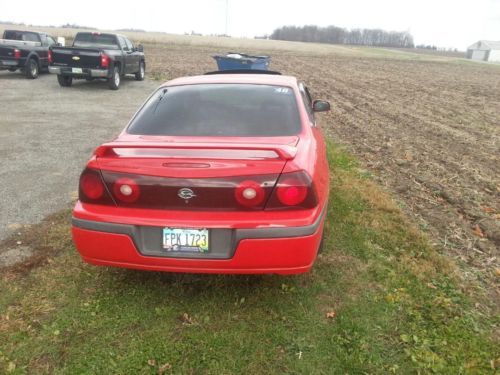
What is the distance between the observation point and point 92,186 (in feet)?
9.20

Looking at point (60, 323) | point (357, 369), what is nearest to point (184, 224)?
point (60, 323)

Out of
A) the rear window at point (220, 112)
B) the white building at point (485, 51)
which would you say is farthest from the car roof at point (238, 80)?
the white building at point (485, 51)

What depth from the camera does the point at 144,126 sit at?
11.2 ft

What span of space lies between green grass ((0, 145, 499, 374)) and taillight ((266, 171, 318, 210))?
85 cm

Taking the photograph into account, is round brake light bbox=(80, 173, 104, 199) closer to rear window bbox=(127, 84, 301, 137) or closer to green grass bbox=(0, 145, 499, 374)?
rear window bbox=(127, 84, 301, 137)

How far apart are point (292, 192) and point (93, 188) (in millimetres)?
1288

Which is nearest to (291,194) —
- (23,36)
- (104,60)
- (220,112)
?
(220,112)

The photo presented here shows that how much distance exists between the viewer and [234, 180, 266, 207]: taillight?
8.60 ft

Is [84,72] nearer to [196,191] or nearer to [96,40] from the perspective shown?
[96,40]

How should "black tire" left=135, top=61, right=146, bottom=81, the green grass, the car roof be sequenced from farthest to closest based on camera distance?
"black tire" left=135, top=61, right=146, bottom=81 < the car roof < the green grass

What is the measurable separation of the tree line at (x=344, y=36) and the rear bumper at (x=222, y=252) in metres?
127

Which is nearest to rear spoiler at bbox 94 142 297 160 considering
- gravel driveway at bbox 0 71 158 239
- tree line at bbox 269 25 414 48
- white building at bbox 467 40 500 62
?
gravel driveway at bbox 0 71 158 239

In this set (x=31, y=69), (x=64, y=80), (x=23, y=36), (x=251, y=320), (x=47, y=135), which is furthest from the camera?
(x=23, y=36)

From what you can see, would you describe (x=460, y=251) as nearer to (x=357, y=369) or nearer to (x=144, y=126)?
(x=357, y=369)
